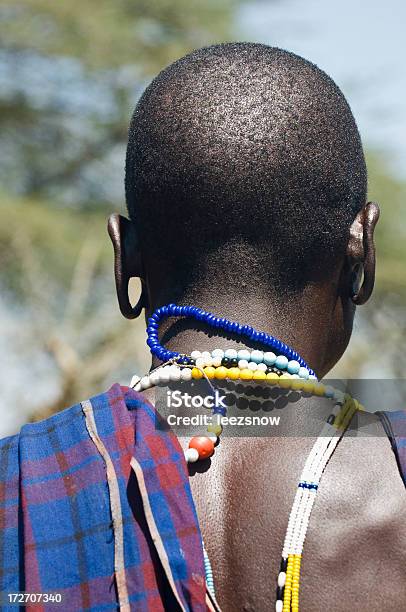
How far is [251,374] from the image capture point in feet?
7.64

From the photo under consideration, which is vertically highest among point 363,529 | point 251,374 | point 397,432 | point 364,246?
point 364,246

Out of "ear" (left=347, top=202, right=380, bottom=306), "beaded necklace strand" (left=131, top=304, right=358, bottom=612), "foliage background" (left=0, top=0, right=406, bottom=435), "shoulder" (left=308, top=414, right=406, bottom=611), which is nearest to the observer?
"shoulder" (left=308, top=414, right=406, bottom=611)

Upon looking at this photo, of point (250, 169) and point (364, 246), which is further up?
point (250, 169)

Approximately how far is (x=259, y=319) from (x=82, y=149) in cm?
994

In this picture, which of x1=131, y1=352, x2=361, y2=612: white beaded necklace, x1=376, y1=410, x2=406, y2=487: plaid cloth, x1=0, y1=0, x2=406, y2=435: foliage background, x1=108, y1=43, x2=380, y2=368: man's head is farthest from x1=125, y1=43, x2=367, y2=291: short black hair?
x1=0, y1=0, x2=406, y2=435: foliage background

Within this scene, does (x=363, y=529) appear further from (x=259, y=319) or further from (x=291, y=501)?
(x=259, y=319)

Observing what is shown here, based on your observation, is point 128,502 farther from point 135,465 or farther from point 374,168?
point 374,168

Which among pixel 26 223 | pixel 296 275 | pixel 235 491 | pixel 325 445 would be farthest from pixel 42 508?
pixel 26 223

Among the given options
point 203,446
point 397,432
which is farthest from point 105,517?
point 397,432

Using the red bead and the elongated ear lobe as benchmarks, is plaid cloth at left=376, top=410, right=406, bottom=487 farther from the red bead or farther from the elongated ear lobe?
the elongated ear lobe

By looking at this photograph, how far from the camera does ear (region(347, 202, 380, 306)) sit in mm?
2457

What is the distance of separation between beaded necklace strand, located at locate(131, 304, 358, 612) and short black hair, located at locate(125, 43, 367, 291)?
5.5 inches

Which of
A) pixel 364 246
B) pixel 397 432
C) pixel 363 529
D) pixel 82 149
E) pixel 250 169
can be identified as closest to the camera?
pixel 363 529

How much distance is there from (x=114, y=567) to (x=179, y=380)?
452 millimetres
